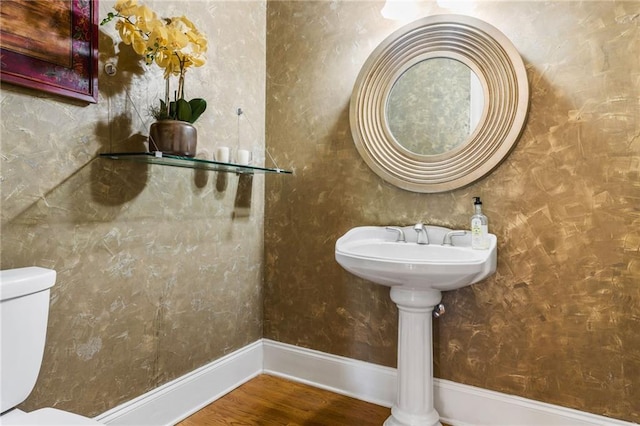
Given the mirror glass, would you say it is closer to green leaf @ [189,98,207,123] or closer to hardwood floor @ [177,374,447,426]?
green leaf @ [189,98,207,123]

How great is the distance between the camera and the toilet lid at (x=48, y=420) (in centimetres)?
97

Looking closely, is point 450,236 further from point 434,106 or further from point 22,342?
point 22,342

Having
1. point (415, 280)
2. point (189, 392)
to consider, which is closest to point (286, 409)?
point (189, 392)

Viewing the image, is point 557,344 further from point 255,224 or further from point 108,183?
point 108,183

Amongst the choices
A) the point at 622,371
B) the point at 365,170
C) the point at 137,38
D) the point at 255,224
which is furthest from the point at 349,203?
the point at 622,371

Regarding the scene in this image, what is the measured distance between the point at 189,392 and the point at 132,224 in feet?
2.73

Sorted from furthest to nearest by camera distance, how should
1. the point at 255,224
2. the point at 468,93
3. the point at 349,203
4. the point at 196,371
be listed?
1. the point at 255,224
2. the point at 349,203
3. the point at 196,371
4. the point at 468,93

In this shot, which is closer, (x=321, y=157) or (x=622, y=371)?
(x=622, y=371)

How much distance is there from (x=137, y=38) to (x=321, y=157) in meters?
1.01

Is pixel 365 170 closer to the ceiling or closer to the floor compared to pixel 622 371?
closer to the ceiling

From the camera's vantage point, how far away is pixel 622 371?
4.69 feet

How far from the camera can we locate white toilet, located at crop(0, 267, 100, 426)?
1.00m

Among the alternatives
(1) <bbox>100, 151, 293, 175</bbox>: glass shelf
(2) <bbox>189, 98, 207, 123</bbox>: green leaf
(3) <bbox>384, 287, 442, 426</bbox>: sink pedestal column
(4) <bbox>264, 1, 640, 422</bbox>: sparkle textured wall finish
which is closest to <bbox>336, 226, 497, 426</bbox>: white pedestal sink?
(3) <bbox>384, 287, 442, 426</bbox>: sink pedestal column

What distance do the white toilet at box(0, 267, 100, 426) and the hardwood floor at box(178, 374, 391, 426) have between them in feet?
2.64
